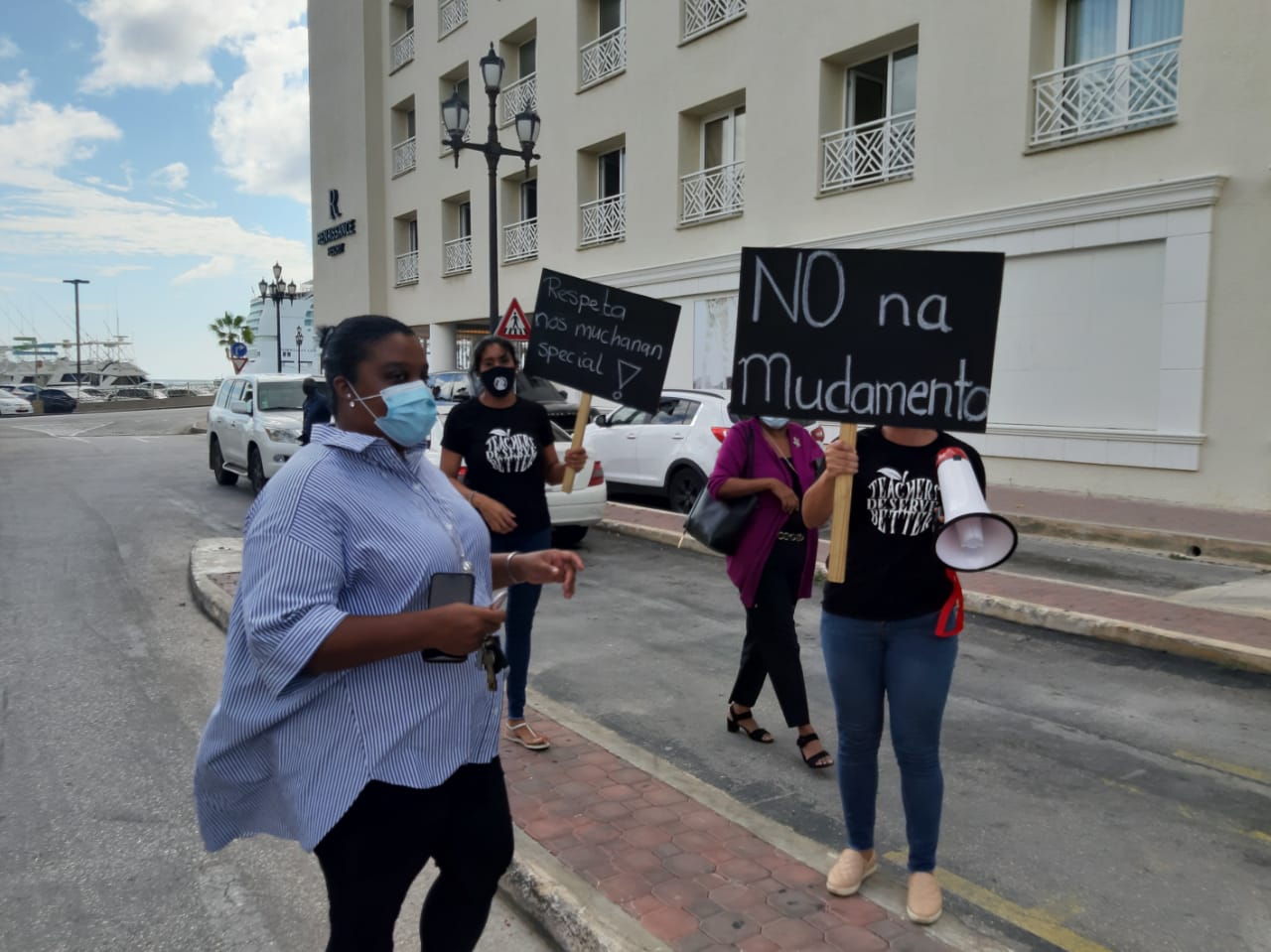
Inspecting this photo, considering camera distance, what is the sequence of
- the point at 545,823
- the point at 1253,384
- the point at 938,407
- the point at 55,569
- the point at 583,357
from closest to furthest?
the point at 938,407 → the point at 545,823 → the point at 583,357 → the point at 55,569 → the point at 1253,384

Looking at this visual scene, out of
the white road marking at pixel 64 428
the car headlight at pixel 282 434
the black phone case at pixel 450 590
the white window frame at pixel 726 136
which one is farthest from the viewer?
the white road marking at pixel 64 428

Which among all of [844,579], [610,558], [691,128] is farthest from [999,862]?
[691,128]

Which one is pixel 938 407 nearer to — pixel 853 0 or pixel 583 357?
pixel 583 357

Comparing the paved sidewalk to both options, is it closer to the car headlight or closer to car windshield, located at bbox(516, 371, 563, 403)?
car windshield, located at bbox(516, 371, 563, 403)

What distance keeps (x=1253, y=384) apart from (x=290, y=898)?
11.9 meters

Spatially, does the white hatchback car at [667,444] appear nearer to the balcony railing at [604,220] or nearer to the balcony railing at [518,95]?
the balcony railing at [604,220]

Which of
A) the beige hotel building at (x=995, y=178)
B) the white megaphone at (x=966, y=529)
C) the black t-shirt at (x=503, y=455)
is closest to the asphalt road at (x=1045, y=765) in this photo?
the white megaphone at (x=966, y=529)

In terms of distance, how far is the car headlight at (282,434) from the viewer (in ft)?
46.1

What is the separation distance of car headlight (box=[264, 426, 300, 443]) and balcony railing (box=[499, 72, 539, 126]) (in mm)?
12750

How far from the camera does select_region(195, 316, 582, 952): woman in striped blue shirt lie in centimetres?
197

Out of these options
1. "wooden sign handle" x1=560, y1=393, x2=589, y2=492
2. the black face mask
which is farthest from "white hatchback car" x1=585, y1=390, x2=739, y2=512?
the black face mask

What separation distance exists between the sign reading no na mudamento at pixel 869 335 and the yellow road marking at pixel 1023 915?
1606 millimetres

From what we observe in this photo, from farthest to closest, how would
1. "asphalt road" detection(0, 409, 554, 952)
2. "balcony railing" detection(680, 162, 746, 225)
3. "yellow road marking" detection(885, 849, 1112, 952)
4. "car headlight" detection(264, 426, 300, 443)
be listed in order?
"balcony railing" detection(680, 162, 746, 225), "car headlight" detection(264, 426, 300, 443), "asphalt road" detection(0, 409, 554, 952), "yellow road marking" detection(885, 849, 1112, 952)

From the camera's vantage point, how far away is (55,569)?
9.62m
